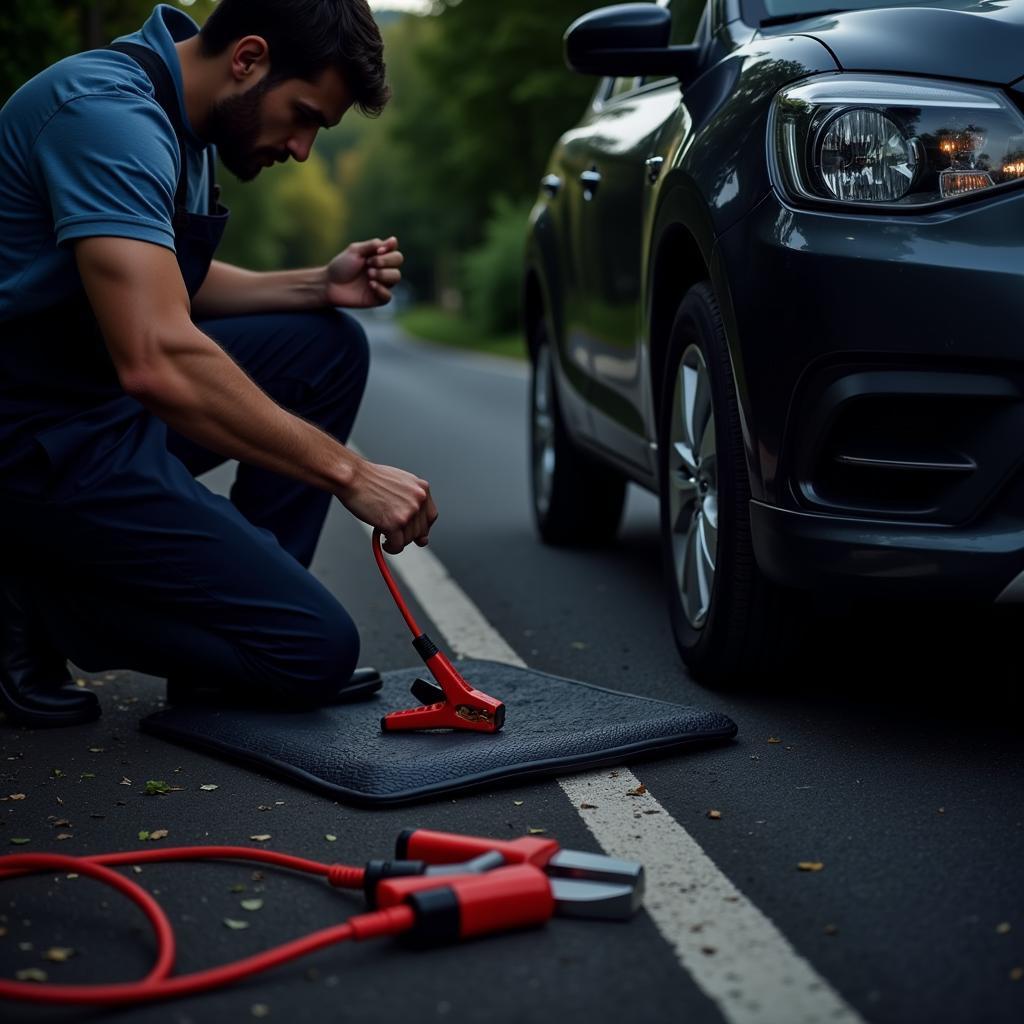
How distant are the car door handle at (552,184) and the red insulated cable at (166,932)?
327 cm

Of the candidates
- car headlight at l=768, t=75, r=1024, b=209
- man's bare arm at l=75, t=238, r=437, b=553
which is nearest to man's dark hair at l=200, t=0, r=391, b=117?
man's bare arm at l=75, t=238, r=437, b=553

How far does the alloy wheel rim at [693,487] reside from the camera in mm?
3750

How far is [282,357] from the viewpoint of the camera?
419 centimetres

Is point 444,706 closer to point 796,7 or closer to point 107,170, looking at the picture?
point 107,170

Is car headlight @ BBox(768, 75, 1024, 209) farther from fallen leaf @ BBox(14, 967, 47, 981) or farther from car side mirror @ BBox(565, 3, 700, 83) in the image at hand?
fallen leaf @ BBox(14, 967, 47, 981)

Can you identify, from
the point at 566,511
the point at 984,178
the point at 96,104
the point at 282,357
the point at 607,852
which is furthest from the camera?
the point at 566,511

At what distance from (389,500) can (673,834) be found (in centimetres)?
88

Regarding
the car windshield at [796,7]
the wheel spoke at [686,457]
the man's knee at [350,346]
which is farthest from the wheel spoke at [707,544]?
the car windshield at [796,7]

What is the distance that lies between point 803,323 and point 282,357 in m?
1.55

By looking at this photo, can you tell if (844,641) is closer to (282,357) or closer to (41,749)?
(282,357)

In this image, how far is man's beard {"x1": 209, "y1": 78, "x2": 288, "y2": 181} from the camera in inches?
138

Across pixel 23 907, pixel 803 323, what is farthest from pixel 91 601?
pixel 803 323

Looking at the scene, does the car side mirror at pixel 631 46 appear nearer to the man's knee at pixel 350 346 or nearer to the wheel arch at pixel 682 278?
the wheel arch at pixel 682 278

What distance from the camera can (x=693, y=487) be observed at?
12.8 feet
